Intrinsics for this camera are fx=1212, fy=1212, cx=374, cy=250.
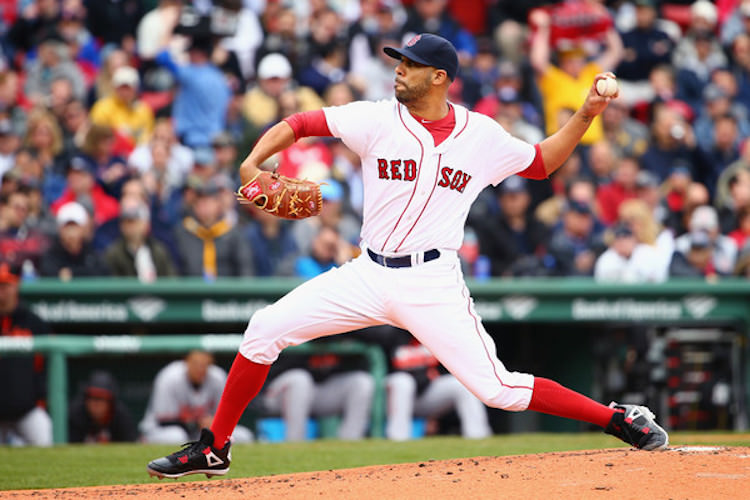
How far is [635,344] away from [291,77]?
4.40m

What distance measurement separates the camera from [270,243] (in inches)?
384

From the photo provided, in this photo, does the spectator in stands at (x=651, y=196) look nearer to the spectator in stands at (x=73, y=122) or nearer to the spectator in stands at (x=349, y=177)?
the spectator in stands at (x=349, y=177)

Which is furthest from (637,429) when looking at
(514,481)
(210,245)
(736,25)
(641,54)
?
(736,25)

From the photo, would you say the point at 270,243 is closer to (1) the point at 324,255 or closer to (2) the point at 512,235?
(1) the point at 324,255

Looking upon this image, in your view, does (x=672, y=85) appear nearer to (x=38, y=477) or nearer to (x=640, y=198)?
(x=640, y=198)

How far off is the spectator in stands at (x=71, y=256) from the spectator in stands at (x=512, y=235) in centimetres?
328

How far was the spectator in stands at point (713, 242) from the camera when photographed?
10617 millimetres

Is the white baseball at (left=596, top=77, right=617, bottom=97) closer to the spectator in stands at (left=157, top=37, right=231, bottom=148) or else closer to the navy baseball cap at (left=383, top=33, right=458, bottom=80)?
the navy baseball cap at (left=383, top=33, right=458, bottom=80)

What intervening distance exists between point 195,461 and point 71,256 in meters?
3.98

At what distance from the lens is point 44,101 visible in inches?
419

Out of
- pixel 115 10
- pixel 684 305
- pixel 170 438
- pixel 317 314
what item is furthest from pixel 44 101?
pixel 317 314

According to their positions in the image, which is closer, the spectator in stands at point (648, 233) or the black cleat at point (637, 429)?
the black cleat at point (637, 429)

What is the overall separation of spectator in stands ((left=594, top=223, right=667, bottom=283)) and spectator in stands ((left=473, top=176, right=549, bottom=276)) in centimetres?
53

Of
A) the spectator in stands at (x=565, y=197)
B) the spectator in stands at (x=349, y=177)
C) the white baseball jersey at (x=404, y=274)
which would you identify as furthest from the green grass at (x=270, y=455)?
the spectator in stands at (x=565, y=197)
